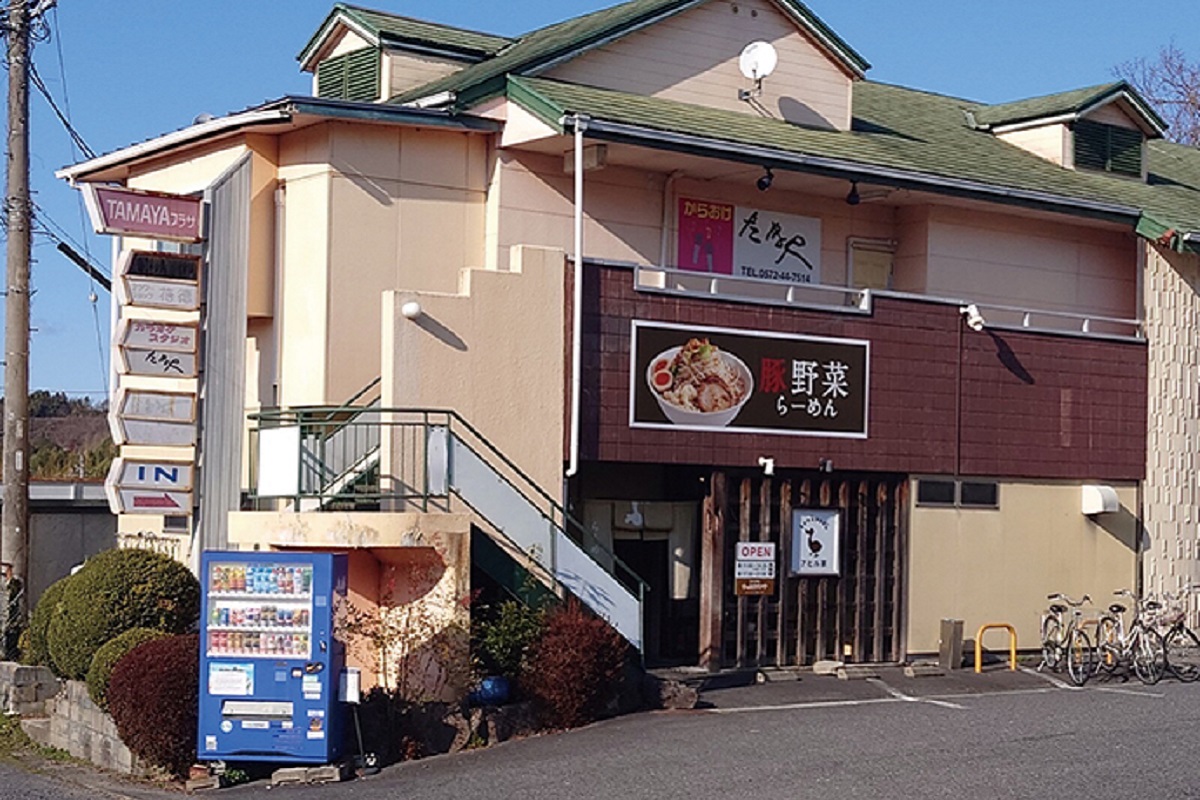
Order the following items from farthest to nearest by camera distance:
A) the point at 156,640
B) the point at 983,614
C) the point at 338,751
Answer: the point at 983,614, the point at 156,640, the point at 338,751

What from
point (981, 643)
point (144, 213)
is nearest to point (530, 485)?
point (144, 213)

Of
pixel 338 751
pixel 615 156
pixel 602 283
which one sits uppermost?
pixel 615 156

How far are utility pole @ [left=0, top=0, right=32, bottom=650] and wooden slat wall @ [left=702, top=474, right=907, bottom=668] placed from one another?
889 cm

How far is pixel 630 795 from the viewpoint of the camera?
1423 cm

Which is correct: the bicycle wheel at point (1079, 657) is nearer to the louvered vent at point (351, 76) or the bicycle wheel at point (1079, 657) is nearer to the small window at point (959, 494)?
the small window at point (959, 494)

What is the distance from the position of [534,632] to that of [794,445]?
5.12 m

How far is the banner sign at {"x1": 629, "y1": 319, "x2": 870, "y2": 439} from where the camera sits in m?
20.2

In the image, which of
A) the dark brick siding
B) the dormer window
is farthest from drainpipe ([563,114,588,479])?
the dormer window

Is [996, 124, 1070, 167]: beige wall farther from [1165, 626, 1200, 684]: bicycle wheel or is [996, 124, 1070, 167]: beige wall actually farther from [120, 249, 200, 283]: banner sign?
[120, 249, 200, 283]: banner sign

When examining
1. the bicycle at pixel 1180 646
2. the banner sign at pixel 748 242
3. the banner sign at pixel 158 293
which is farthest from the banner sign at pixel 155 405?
the bicycle at pixel 1180 646

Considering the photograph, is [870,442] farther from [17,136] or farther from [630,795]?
[17,136]

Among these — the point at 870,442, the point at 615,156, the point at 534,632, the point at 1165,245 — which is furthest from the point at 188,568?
the point at 1165,245

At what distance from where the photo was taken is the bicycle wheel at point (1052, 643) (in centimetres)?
2170

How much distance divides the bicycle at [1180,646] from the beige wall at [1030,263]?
15.8 ft
